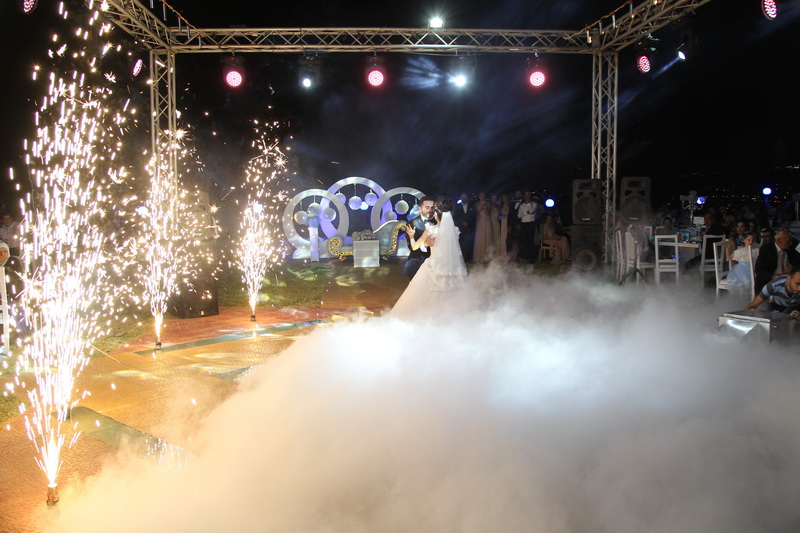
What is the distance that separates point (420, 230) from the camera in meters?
7.93

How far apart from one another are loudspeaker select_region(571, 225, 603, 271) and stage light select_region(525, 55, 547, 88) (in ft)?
10.6

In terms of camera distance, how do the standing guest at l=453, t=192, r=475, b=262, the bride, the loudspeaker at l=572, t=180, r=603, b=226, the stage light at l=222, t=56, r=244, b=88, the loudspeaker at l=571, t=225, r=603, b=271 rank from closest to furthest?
the bride
the stage light at l=222, t=56, r=244, b=88
the loudspeaker at l=572, t=180, r=603, b=226
the loudspeaker at l=571, t=225, r=603, b=271
the standing guest at l=453, t=192, r=475, b=262

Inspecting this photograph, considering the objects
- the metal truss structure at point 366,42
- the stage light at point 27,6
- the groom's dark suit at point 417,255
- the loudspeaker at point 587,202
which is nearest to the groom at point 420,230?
the groom's dark suit at point 417,255

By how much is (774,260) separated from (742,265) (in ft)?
2.80

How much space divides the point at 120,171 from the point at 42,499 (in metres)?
8.38

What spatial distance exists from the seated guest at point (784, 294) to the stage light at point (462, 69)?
6503 mm

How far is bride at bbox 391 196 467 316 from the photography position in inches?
278

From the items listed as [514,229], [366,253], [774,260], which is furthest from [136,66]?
[774,260]

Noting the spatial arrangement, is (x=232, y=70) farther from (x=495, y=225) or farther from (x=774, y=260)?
(x=774, y=260)

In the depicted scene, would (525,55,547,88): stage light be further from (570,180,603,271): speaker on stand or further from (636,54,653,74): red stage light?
(570,180,603,271): speaker on stand

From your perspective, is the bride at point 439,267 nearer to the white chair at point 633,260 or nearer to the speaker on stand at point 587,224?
the white chair at point 633,260

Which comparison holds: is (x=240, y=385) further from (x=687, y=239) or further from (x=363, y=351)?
(x=687, y=239)

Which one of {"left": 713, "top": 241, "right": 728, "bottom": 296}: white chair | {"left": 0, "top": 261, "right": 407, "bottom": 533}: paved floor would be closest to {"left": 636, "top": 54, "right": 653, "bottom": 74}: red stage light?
{"left": 713, "top": 241, "right": 728, "bottom": 296}: white chair

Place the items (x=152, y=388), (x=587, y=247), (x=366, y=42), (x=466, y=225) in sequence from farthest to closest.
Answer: (x=466, y=225)
(x=587, y=247)
(x=366, y=42)
(x=152, y=388)
